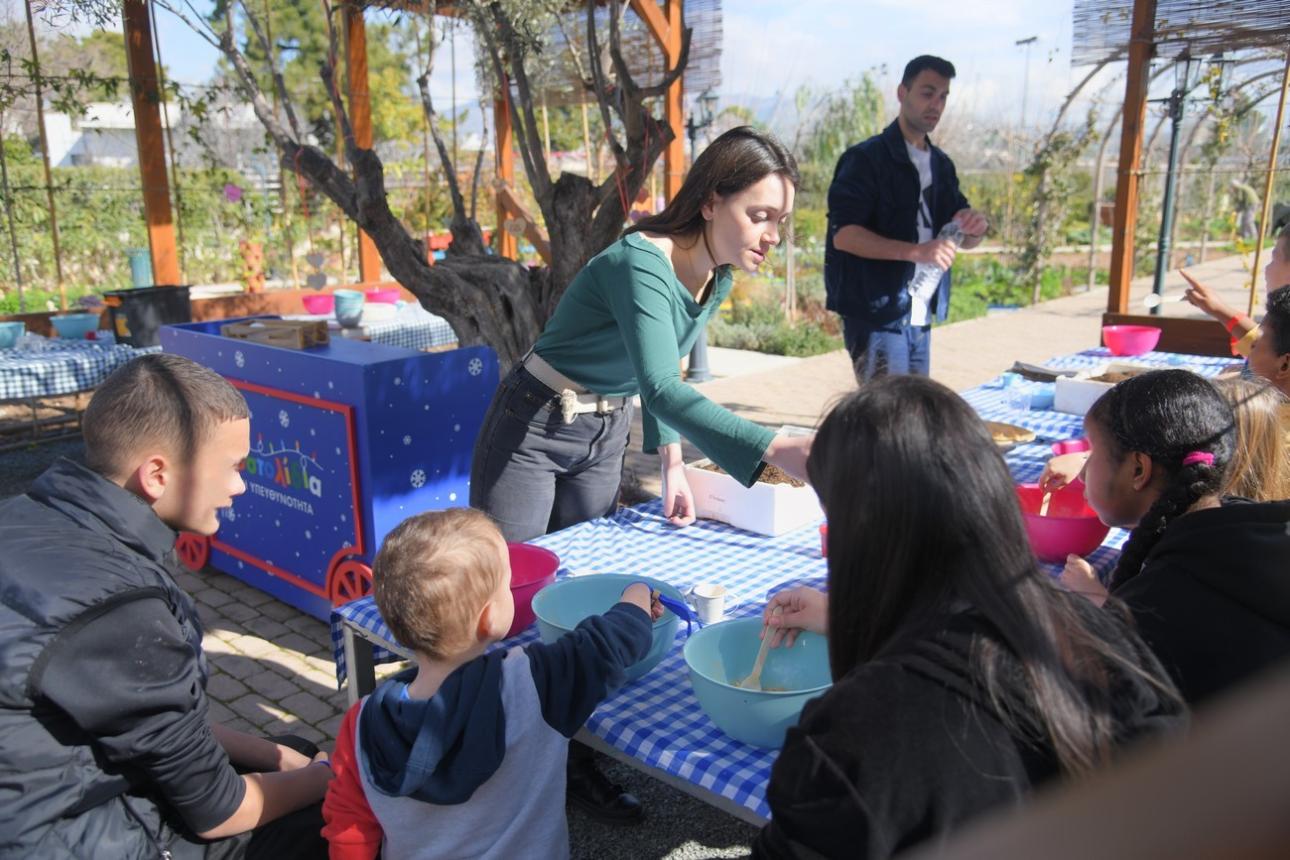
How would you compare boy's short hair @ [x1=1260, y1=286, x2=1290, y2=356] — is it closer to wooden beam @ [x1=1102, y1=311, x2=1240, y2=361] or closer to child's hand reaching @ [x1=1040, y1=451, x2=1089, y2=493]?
child's hand reaching @ [x1=1040, y1=451, x2=1089, y2=493]

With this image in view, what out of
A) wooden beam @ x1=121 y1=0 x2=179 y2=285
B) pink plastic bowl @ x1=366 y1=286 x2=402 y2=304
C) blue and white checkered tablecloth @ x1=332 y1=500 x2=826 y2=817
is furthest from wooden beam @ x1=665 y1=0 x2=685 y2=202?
wooden beam @ x1=121 y1=0 x2=179 y2=285

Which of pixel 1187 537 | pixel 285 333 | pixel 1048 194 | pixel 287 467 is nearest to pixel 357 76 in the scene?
pixel 285 333

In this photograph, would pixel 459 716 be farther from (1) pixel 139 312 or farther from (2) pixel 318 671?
(1) pixel 139 312

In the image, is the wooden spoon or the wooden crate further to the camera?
the wooden crate

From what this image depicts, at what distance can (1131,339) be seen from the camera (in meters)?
4.30

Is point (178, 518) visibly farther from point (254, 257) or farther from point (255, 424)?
point (254, 257)

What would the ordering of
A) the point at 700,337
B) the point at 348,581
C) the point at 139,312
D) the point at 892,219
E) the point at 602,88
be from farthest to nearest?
the point at 700,337 → the point at 139,312 → the point at 602,88 → the point at 892,219 → the point at 348,581

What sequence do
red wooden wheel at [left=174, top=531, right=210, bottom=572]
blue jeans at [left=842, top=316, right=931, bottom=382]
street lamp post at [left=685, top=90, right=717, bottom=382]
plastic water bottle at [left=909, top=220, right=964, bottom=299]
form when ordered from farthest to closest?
street lamp post at [left=685, top=90, right=717, bottom=382] → red wooden wheel at [left=174, top=531, right=210, bottom=572] → blue jeans at [left=842, top=316, right=931, bottom=382] → plastic water bottle at [left=909, top=220, right=964, bottom=299]

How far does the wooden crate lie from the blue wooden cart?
0.06m

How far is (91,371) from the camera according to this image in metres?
5.53

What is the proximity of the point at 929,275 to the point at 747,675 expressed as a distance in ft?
8.43

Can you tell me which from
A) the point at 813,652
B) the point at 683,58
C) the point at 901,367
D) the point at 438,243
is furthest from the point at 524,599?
the point at 438,243

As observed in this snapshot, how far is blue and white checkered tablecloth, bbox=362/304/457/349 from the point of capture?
6410 millimetres

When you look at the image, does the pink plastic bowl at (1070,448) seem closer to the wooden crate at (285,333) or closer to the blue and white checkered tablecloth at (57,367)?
the wooden crate at (285,333)
